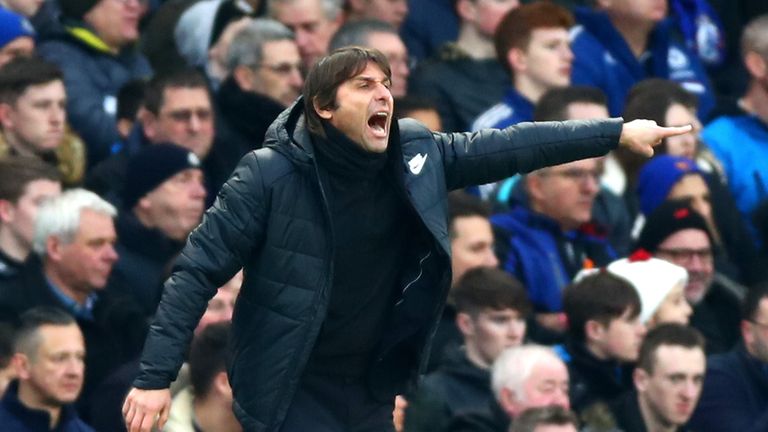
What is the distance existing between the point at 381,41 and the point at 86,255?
7.72ft

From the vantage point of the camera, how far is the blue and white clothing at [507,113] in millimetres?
10602

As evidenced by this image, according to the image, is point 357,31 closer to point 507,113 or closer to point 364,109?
point 507,113

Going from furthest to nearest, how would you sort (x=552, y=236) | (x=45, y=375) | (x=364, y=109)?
(x=552, y=236), (x=45, y=375), (x=364, y=109)

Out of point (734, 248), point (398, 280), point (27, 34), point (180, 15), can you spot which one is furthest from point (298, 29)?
point (398, 280)

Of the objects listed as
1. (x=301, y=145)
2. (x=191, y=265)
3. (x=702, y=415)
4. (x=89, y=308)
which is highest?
(x=301, y=145)

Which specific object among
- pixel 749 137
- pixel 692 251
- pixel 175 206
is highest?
pixel 749 137

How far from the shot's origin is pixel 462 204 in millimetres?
9680

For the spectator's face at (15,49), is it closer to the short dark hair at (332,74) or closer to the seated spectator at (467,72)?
the seated spectator at (467,72)

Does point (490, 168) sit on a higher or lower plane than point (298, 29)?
higher

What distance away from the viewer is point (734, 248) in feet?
35.5

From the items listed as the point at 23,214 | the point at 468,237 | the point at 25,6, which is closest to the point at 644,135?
the point at 468,237

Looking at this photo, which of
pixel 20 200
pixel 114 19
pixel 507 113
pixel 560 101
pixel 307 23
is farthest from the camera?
pixel 307 23

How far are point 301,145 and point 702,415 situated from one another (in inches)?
138

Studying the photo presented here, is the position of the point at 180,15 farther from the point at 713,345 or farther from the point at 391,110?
the point at 391,110
